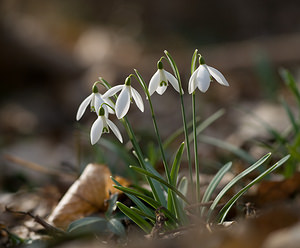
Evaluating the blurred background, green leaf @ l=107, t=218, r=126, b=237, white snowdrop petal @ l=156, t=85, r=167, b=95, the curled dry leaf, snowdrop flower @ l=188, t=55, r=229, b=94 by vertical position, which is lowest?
green leaf @ l=107, t=218, r=126, b=237

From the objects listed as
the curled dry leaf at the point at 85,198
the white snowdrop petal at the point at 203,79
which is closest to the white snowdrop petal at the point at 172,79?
the white snowdrop petal at the point at 203,79

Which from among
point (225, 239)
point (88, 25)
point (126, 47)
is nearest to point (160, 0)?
point (88, 25)

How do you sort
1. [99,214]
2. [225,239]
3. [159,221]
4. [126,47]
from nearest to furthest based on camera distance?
[225,239] < [159,221] < [99,214] < [126,47]

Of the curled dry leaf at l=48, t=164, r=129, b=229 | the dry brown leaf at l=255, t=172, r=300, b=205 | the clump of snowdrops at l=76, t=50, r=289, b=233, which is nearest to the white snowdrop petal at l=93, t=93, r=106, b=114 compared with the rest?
the clump of snowdrops at l=76, t=50, r=289, b=233

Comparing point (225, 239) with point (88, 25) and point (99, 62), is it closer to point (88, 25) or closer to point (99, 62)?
point (99, 62)

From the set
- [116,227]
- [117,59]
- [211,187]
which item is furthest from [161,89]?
[117,59]

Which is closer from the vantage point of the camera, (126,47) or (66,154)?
(66,154)

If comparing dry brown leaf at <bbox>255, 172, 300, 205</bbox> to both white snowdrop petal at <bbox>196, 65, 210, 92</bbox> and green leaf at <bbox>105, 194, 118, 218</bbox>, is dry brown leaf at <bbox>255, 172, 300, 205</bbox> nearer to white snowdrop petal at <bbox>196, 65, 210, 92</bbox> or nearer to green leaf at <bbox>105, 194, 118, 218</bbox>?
green leaf at <bbox>105, 194, 118, 218</bbox>
